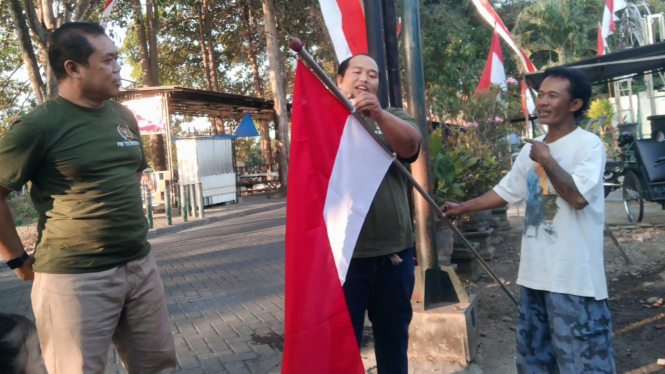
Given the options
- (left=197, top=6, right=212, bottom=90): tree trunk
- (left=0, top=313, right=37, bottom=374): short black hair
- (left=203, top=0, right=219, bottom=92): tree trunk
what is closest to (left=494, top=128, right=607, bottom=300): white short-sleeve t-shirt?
(left=0, top=313, right=37, bottom=374): short black hair

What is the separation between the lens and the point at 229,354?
168 inches

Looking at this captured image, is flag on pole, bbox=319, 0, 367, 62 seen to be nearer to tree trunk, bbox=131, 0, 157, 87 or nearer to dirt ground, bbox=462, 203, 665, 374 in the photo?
dirt ground, bbox=462, 203, 665, 374

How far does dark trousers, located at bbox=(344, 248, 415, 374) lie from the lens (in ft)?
8.73

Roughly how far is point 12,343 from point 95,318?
0.51m

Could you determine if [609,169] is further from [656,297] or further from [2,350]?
[2,350]

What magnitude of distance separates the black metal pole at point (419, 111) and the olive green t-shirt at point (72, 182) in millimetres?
2136

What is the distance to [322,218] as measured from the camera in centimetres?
255

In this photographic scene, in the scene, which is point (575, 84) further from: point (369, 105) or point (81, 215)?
point (81, 215)

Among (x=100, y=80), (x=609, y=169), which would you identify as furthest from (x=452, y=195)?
(x=609, y=169)

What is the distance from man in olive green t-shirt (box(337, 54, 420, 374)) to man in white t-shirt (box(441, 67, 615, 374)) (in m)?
0.60

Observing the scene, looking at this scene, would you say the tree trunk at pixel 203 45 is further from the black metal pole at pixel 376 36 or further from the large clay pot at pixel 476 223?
the black metal pole at pixel 376 36

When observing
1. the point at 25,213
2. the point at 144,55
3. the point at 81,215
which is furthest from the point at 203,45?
the point at 81,215

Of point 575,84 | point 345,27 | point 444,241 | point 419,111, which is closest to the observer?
point 575,84

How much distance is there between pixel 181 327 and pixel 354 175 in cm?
305
